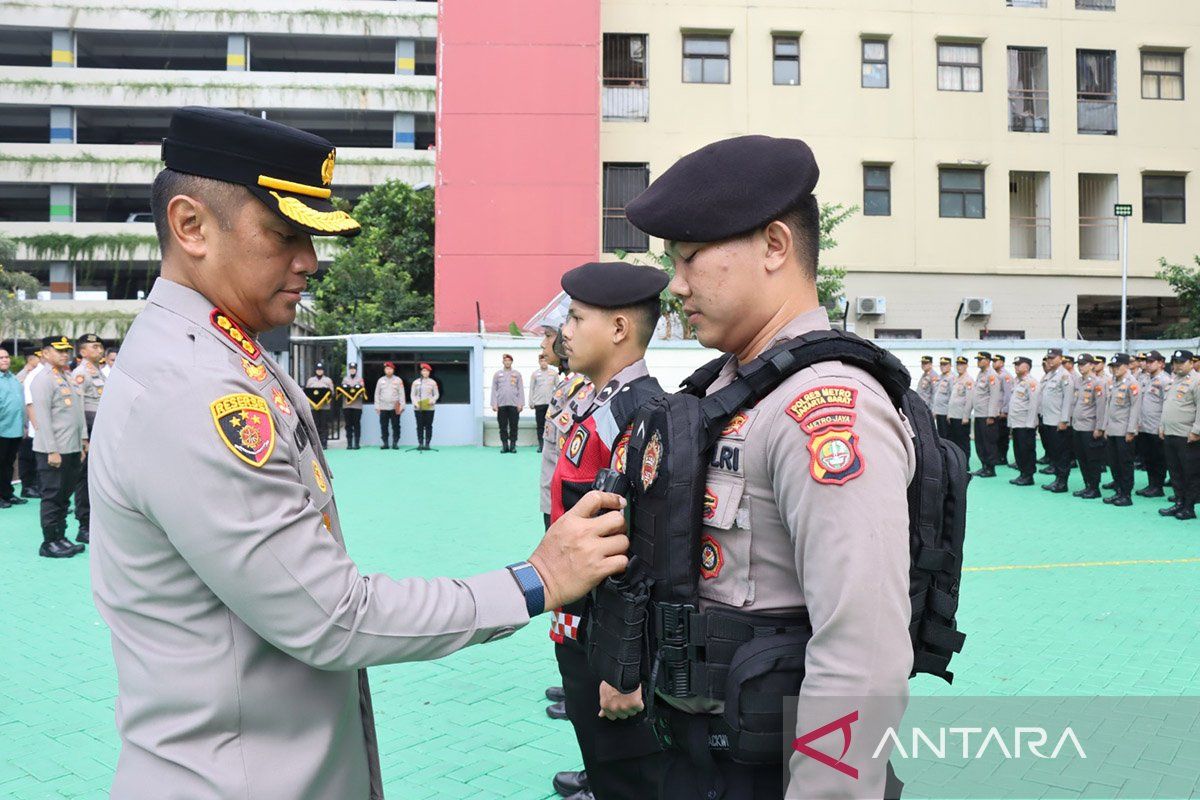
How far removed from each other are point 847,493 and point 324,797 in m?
1.16

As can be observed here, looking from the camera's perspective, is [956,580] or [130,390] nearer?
[130,390]

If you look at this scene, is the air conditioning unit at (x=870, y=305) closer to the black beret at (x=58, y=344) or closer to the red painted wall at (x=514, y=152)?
the red painted wall at (x=514, y=152)

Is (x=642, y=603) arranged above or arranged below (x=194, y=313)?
below

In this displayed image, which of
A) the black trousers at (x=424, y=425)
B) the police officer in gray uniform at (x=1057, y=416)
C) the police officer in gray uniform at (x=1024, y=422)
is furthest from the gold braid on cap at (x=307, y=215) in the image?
the black trousers at (x=424, y=425)

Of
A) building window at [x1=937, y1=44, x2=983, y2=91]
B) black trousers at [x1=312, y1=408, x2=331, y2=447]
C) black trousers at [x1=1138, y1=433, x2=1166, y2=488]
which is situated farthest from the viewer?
building window at [x1=937, y1=44, x2=983, y2=91]

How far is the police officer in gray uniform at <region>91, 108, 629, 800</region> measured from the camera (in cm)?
158

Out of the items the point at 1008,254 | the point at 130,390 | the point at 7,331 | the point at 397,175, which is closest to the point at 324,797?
the point at 130,390

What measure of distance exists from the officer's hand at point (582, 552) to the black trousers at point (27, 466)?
1366 cm

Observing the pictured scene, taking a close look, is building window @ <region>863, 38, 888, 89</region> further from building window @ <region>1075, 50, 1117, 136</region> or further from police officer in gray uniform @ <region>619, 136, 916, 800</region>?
police officer in gray uniform @ <region>619, 136, 916, 800</region>

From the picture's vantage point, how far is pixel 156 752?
5.35 feet

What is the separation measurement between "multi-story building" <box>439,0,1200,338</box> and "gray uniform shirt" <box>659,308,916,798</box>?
21.9 meters

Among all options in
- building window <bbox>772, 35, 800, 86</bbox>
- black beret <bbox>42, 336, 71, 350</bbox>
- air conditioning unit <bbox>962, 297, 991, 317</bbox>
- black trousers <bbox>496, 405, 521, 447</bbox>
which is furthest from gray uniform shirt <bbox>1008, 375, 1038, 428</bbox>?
black beret <bbox>42, 336, 71, 350</bbox>

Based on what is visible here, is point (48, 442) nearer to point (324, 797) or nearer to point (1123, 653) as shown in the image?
point (324, 797)

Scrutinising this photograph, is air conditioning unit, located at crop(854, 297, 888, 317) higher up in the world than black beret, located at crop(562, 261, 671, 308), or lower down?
higher up
